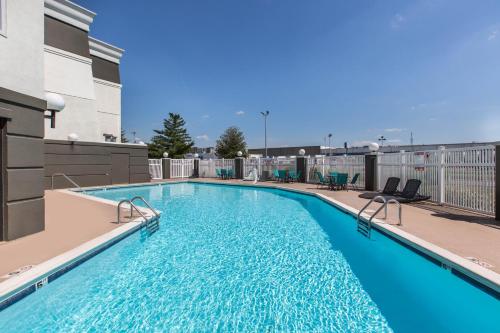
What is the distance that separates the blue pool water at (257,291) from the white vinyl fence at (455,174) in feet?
10.3

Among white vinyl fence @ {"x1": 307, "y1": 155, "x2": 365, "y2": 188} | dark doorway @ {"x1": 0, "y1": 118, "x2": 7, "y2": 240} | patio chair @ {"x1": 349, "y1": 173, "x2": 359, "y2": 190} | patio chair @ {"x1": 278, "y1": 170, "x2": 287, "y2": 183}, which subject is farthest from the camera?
patio chair @ {"x1": 278, "y1": 170, "x2": 287, "y2": 183}

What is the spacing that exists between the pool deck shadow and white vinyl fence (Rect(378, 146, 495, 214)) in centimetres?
40

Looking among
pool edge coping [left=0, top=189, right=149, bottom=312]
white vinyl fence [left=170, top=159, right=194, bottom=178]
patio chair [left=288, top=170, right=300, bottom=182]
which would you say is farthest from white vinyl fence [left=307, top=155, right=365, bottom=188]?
pool edge coping [left=0, top=189, right=149, bottom=312]

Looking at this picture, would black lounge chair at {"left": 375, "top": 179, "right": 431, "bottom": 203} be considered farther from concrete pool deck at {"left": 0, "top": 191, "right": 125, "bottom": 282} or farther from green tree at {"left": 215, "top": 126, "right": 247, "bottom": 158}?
green tree at {"left": 215, "top": 126, "right": 247, "bottom": 158}

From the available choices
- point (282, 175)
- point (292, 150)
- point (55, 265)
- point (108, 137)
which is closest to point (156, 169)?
point (108, 137)

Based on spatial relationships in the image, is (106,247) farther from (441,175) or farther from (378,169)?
(378,169)

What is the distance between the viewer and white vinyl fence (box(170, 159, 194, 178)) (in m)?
20.8

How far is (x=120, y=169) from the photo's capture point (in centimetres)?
1653

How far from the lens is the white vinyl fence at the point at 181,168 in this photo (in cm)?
2079

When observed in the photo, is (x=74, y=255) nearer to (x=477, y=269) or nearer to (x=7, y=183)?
(x=7, y=183)

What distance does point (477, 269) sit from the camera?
2930 millimetres

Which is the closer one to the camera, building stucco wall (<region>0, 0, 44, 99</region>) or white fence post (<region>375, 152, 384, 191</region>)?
building stucco wall (<region>0, 0, 44, 99</region>)

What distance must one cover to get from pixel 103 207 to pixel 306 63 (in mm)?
15056

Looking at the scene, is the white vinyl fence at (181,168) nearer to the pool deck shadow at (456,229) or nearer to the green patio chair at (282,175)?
the green patio chair at (282,175)
